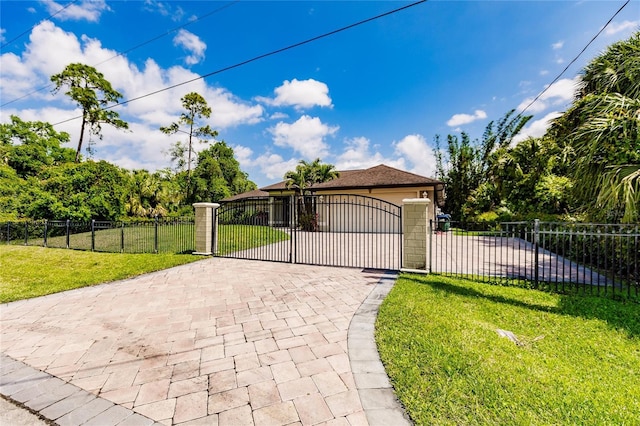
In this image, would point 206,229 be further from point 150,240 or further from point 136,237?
point 136,237

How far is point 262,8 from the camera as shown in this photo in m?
6.82

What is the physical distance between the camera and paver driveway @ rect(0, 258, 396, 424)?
2273 mm

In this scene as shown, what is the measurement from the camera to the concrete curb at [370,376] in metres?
2.10

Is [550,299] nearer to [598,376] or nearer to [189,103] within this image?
[598,376]

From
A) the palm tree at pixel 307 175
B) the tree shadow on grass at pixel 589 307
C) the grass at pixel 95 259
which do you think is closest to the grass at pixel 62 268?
the grass at pixel 95 259

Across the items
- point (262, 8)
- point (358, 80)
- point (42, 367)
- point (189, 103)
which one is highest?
point (189, 103)

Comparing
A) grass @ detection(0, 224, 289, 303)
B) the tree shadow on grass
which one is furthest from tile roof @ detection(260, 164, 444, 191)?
the tree shadow on grass

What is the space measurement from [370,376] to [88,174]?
66.8 feet

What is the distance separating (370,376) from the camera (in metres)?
2.61

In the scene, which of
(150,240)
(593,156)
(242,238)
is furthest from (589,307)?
(150,240)

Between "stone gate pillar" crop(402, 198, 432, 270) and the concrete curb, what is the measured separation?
2756 millimetres

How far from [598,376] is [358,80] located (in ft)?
41.1

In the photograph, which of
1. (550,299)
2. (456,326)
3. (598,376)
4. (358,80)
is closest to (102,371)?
(456,326)

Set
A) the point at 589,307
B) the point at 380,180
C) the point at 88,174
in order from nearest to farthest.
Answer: the point at 589,307 → the point at 88,174 → the point at 380,180
